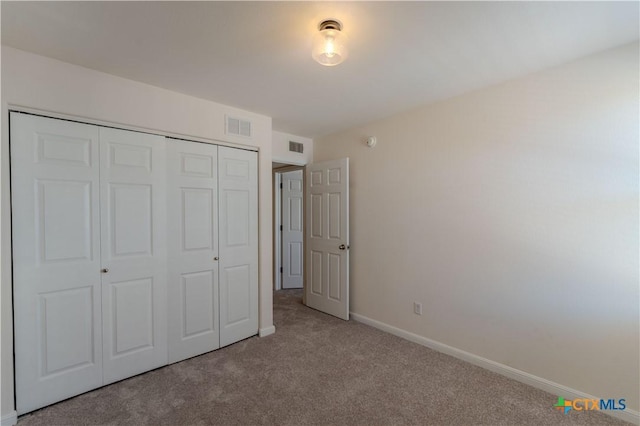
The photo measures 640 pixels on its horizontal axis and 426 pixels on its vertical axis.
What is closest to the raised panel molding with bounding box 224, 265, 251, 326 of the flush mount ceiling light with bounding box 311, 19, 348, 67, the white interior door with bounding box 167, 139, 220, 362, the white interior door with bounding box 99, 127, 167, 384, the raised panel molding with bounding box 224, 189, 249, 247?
the white interior door with bounding box 167, 139, 220, 362

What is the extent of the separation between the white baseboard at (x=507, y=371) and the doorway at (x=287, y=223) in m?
2.16

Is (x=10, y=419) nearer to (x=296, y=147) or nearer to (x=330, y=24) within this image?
(x=330, y=24)

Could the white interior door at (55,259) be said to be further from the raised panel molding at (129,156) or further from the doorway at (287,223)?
the doorway at (287,223)

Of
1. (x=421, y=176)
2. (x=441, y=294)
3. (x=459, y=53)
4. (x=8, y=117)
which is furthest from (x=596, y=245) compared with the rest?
(x=8, y=117)

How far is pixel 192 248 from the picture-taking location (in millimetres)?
2660

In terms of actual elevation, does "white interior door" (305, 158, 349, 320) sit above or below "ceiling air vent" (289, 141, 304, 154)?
below

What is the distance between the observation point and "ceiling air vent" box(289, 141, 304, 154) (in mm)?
3842

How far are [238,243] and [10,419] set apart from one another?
190 centimetres

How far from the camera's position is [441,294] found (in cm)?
278

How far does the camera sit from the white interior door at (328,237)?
11.6 ft

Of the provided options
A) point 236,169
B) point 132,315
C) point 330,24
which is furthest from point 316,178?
point 132,315

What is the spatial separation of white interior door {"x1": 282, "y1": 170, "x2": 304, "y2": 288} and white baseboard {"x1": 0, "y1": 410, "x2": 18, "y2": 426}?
3461 millimetres

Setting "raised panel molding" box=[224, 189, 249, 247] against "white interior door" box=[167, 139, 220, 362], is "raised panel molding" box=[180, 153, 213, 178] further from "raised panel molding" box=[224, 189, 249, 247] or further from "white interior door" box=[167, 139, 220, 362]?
"raised panel molding" box=[224, 189, 249, 247]

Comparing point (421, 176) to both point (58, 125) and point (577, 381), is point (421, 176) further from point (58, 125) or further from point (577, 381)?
point (58, 125)
